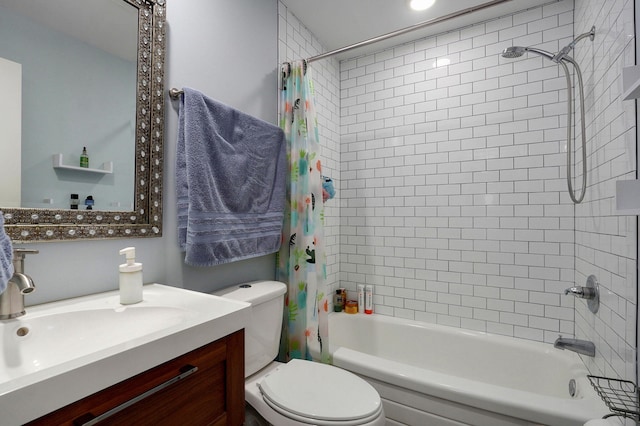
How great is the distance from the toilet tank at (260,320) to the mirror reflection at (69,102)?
628 millimetres

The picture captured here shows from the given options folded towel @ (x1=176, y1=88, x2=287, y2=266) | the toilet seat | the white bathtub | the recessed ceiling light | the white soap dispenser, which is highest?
the recessed ceiling light

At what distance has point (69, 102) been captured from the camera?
40.1 inches

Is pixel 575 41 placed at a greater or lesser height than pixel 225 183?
greater

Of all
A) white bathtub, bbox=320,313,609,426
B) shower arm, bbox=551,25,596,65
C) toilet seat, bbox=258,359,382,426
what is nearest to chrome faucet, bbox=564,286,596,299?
white bathtub, bbox=320,313,609,426

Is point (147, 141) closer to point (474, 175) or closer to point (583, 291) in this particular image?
point (474, 175)

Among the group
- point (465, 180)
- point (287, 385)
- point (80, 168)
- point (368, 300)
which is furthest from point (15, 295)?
point (465, 180)

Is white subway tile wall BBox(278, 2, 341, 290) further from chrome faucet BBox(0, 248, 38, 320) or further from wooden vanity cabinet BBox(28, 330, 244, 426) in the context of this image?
chrome faucet BBox(0, 248, 38, 320)

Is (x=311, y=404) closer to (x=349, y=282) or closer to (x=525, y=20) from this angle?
(x=349, y=282)

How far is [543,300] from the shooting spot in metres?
1.91

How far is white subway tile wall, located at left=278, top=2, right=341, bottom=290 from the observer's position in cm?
225

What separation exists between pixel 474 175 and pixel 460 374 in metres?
1.36

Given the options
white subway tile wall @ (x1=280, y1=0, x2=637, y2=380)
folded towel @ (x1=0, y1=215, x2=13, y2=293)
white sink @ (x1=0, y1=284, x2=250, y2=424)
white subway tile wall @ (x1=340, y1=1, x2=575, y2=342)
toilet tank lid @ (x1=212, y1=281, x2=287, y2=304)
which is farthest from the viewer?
white subway tile wall @ (x1=340, y1=1, x2=575, y2=342)

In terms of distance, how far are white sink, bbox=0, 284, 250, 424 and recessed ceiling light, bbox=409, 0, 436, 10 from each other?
2.12 meters

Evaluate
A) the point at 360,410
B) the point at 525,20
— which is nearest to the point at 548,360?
the point at 360,410
